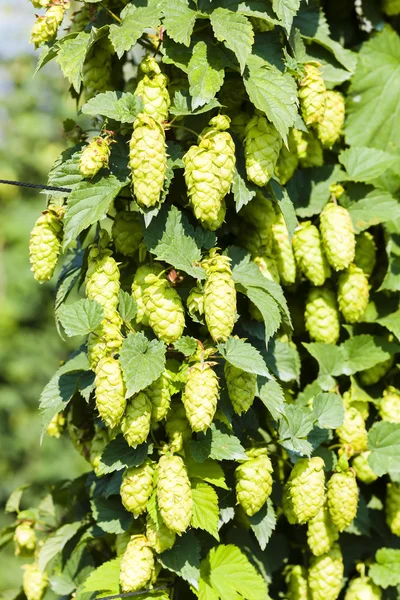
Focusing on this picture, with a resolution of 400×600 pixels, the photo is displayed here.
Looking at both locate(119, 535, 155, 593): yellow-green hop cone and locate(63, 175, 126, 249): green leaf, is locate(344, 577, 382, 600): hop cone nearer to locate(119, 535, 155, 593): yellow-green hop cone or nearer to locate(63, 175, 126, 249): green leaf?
locate(119, 535, 155, 593): yellow-green hop cone

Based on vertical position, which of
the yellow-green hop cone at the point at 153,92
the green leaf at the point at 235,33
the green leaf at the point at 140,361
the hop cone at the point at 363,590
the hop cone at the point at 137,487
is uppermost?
the green leaf at the point at 235,33

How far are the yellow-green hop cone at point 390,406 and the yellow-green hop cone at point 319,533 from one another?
26 cm

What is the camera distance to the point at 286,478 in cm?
163

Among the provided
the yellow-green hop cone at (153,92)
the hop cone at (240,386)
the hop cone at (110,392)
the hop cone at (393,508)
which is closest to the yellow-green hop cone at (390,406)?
the hop cone at (393,508)

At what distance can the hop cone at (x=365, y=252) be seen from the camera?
176cm

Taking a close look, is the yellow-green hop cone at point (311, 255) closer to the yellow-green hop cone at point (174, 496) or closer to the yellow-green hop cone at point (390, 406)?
the yellow-green hop cone at point (390, 406)

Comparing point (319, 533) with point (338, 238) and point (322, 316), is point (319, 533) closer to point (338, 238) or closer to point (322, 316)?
point (322, 316)

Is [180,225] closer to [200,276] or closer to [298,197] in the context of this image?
[200,276]

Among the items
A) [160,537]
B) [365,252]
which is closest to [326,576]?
[160,537]

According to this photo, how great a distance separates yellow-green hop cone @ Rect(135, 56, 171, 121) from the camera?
4.28ft

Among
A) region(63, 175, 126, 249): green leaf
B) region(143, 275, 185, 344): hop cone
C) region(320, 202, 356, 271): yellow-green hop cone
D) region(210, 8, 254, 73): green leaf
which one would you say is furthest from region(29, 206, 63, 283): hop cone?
region(320, 202, 356, 271): yellow-green hop cone

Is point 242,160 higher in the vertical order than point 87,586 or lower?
higher

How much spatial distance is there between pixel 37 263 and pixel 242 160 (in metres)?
0.43

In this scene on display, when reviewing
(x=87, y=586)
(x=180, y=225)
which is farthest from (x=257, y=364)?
(x=87, y=586)
